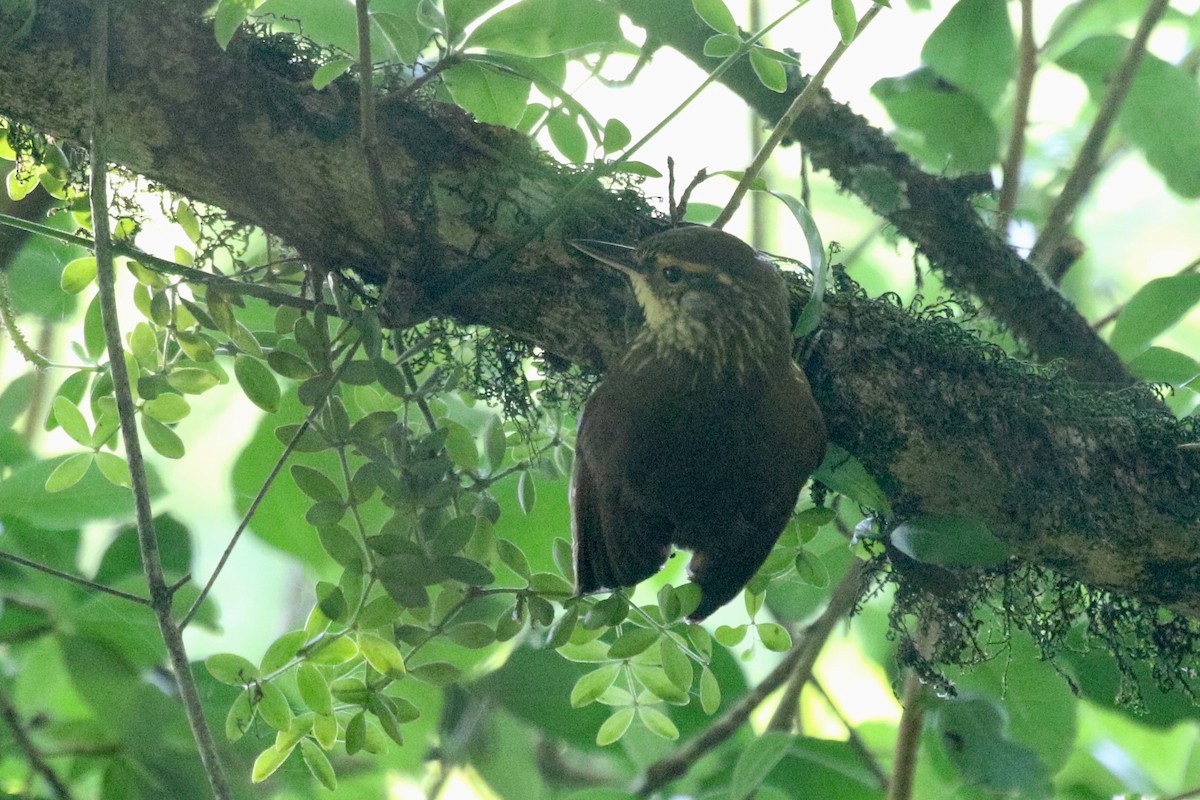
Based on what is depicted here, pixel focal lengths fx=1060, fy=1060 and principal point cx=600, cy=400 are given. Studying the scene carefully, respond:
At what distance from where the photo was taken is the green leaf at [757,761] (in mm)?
1484

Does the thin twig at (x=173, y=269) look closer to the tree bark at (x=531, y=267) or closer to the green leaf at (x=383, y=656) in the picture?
the tree bark at (x=531, y=267)

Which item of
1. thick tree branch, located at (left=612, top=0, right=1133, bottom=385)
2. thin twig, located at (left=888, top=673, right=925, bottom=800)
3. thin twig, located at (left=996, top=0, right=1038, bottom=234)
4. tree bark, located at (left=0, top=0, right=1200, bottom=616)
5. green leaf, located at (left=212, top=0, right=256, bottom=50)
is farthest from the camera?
thin twig, located at (left=996, top=0, right=1038, bottom=234)

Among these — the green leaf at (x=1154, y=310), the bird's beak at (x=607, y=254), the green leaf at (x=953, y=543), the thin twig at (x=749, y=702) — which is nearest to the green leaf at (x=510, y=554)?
the bird's beak at (x=607, y=254)

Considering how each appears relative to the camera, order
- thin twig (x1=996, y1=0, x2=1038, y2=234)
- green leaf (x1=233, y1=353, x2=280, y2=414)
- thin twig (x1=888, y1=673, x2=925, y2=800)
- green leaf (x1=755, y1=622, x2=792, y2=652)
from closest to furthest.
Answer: green leaf (x1=233, y1=353, x2=280, y2=414) < green leaf (x1=755, y1=622, x2=792, y2=652) < thin twig (x1=888, y1=673, x2=925, y2=800) < thin twig (x1=996, y1=0, x2=1038, y2=234)

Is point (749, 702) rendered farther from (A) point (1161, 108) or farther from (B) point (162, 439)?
(A) point (1161, 108)

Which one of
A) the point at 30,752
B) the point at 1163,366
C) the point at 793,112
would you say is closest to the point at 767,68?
the point at 793,112

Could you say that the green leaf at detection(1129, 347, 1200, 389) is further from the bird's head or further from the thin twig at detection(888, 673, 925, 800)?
the bird's head

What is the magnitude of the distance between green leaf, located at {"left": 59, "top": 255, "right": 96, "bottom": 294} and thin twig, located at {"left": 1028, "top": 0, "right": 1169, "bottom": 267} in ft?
5.26

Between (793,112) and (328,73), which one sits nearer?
(328,73)

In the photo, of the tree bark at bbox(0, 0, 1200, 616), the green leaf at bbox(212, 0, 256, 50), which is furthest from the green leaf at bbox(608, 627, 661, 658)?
the green leaf at bbox(212, 0, 256, 50)

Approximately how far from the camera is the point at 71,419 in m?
1.34

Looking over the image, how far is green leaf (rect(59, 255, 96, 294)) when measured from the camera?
1363 millimetres

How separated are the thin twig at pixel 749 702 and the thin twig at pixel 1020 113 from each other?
0.80 m

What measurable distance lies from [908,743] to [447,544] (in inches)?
38.1
